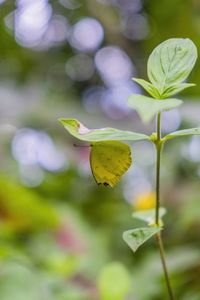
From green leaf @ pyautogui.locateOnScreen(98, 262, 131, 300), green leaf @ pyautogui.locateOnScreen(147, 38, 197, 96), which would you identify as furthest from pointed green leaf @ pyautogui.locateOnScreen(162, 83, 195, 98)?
green leaf @ pyautogui.locateOnScreen(98, 262, 131, 300)

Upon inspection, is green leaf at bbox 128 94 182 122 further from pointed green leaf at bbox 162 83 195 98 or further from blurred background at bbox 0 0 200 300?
blurred background at bbox 0 0 200 300

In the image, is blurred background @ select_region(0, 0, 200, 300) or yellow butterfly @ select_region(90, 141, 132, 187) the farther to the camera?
blurred background @ select_region(0, 0, 200, 300)

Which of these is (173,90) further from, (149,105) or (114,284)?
(114,284)

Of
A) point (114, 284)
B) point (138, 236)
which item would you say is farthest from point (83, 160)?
point (138, 236)

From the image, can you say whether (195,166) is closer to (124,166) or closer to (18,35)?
(18,35)

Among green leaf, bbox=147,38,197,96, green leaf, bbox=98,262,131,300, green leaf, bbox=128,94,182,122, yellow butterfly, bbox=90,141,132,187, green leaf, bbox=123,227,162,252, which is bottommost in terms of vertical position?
green leaf, bbox=98,262,131,300

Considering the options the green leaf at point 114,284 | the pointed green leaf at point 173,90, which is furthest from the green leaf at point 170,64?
the green leaf at point 114,284

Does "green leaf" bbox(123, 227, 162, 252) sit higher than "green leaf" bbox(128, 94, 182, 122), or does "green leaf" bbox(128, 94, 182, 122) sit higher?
"green leaf" bbox(128, 94, 182, 122)
